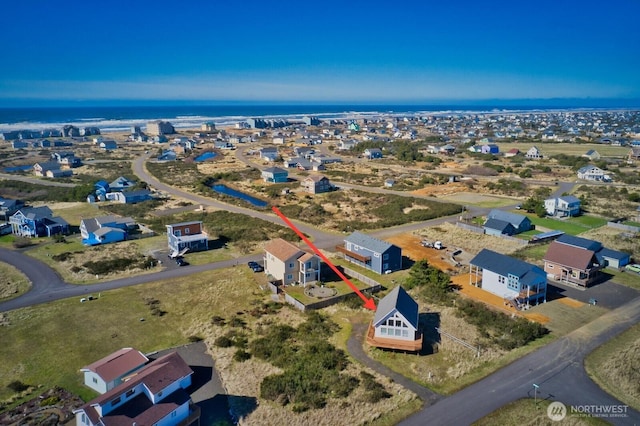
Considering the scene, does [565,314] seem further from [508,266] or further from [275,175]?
[275,175]

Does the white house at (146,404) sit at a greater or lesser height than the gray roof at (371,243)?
lesser

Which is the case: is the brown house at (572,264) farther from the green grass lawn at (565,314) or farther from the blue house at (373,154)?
the blue house at (373,154)

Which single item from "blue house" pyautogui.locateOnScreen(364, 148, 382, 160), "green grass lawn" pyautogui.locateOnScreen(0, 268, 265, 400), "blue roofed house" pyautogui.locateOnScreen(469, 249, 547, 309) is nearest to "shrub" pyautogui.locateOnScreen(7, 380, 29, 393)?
"green grass lawn" pyautogui.locateOnScreen(0, 268, 265, 400)

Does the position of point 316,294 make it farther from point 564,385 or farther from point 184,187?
point 184,187

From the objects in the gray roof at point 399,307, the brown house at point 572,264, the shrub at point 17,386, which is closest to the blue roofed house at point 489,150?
the brown house at point 572,264

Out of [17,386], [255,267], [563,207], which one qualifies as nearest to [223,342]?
[17,386]

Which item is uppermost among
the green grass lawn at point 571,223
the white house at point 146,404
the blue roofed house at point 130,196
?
the blue roofed house at point 130,196
